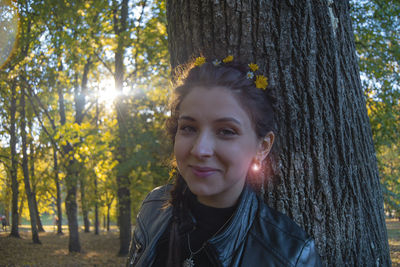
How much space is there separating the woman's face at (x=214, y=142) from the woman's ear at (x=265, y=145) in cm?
7

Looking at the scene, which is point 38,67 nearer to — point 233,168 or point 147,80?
point 147,80

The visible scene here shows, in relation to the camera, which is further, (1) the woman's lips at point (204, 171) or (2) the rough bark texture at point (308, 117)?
(2) the rough bark texture at point (308, 117)

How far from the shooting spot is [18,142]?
60.2 feet

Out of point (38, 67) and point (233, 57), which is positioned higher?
point (38, 67)

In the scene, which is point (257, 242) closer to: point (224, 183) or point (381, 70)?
point (224, 183)

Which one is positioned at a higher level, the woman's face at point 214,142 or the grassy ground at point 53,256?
the woman's face at point 214,142

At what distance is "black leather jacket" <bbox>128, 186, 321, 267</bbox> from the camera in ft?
5.00

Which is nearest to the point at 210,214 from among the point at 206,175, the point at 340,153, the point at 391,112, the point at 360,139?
the point at 206,175

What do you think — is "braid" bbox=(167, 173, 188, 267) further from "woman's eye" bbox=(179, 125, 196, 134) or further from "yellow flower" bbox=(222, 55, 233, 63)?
"yellow flower" bbox=(222, 55, 233, 63)

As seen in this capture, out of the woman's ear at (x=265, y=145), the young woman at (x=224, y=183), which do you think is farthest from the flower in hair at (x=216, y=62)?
the woman's ear at (x=265, y=145)

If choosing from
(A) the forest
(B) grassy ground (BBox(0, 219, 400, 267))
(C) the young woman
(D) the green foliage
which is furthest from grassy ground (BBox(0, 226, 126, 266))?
(C) the young woman

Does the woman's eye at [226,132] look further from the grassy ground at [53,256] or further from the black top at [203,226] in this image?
the grassy ground at [53,256]

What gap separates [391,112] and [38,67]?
36.0 ft

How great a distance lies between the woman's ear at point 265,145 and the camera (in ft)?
6.00
